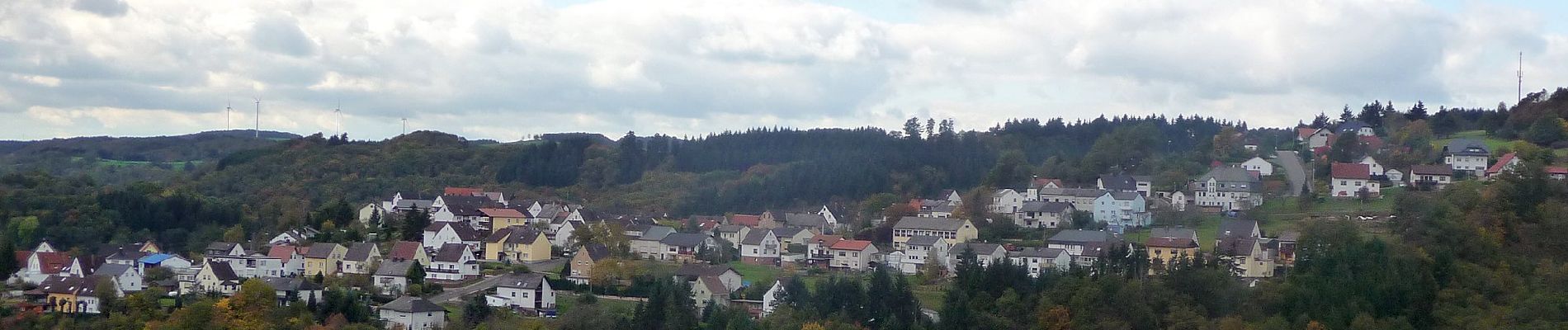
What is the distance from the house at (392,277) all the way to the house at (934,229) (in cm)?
1271

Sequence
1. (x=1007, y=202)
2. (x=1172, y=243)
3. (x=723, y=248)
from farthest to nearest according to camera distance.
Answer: (x=1007, y=202) → (x=723, y=248) → (x=1172, y=243)

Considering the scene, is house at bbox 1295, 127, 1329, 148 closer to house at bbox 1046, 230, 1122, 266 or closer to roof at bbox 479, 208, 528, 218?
house at bbox 1046, 230, 1122, 266

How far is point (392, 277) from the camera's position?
35.3m

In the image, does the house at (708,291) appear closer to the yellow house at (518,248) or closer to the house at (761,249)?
the house at (761,249)

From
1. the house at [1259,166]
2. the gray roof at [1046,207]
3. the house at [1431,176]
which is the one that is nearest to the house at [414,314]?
the gray roof at [1046,207]

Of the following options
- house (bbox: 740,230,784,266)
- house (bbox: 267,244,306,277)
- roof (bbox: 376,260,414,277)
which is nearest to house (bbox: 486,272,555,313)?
roof (bbox: 376,260,414,277)

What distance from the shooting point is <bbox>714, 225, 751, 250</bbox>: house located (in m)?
42.2

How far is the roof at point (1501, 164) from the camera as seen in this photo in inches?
1512

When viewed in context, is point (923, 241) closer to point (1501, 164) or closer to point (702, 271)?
point (702, 271)

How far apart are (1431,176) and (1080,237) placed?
10689 mm

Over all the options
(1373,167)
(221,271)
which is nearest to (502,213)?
(221,271)

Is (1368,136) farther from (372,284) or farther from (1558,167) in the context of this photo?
(372,284)

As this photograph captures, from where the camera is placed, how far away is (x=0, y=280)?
121 feet

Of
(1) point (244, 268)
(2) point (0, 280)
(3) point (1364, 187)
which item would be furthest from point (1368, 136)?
(2) point (0, 280)
